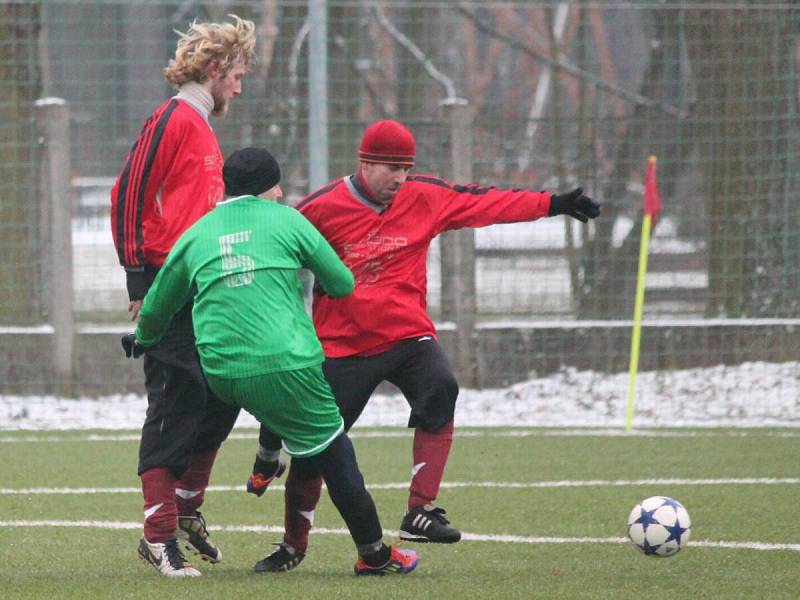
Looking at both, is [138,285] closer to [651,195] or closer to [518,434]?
[518,434]

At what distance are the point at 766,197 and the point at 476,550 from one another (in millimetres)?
6398

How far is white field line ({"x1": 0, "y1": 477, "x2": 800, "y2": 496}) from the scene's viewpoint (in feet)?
24.4

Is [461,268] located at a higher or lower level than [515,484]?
higher

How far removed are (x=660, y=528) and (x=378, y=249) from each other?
1.44m

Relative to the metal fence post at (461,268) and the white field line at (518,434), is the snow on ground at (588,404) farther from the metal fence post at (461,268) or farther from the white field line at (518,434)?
the white field line at (518,434)

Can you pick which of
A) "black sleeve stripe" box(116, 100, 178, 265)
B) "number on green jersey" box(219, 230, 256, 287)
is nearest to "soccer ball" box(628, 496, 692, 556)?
"number on green jersey" box(219, 230, 256, 287)

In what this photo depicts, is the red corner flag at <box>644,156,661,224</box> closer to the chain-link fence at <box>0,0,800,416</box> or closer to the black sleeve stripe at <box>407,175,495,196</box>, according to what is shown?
the chain-link fence at <box>0,0,800,416</box>

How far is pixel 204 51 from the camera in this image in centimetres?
557

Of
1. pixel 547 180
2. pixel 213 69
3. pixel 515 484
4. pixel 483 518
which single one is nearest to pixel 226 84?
pixel 213 69

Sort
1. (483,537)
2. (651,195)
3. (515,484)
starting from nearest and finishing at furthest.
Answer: (483,537) → (515,484) → (651,195)

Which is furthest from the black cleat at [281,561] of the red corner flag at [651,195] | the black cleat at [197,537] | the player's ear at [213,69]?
the red corner flag at [651,195]

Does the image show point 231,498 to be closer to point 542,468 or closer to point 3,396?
point 542,468

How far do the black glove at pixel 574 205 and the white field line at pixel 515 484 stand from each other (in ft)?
7.00

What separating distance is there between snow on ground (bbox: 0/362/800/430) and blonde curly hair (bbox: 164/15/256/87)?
4842mm
